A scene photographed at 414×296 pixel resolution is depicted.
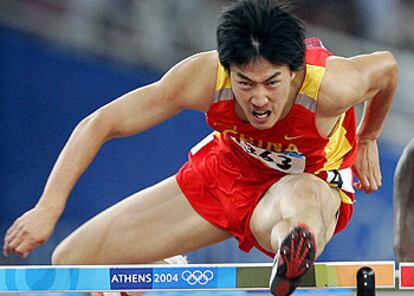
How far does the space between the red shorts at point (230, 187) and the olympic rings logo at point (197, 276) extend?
0.23 meters

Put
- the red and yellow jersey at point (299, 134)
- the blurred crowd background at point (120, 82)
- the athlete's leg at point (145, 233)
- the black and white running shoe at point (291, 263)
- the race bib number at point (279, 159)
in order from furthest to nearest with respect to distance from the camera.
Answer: the blurred crowd background at point (120, 82), the athlete's leg at point (145, 233), the race bib number at point (279, 159), the red and yellow jersey at point (299, 134), the black and white running shoe at point (291, 263)

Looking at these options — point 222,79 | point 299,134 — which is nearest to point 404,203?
point 299,134

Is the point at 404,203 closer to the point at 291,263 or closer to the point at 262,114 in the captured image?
the point at 262,114

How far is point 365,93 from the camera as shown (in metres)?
2.54

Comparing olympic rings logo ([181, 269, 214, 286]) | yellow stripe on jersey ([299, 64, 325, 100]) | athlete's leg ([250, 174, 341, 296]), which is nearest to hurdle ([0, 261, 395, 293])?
olympic rings logo ([181, 269, 214, 286])

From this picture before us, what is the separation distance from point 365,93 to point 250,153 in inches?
14.7

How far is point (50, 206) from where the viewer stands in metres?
2.32

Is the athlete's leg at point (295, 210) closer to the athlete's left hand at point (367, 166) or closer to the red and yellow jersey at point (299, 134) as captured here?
the red and yellow jersey at point (299, 134)

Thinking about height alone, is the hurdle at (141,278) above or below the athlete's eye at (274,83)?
below

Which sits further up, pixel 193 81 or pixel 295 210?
pixel 193 81

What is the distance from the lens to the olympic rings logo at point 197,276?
250cm

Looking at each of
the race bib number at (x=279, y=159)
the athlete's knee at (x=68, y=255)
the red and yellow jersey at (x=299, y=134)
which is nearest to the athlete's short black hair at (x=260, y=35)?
the red and yellow jersey at (x=299, y=134)

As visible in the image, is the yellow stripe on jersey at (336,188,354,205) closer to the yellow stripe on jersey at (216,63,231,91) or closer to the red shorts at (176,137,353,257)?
the red shorts at (176,137,353,257)

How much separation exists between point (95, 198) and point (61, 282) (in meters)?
1.19
